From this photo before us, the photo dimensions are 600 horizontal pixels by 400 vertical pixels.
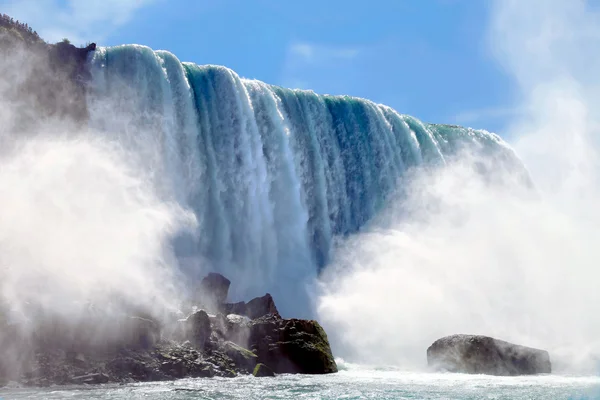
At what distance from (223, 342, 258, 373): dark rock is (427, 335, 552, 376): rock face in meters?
6.65

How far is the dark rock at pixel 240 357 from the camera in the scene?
1777cm

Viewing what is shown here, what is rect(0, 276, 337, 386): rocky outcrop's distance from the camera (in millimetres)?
14812

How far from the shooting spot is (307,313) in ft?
90.3

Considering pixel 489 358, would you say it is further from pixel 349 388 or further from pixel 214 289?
pixel 214 289

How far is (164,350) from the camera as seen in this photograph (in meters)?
16.7

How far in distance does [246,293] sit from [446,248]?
35.7ft

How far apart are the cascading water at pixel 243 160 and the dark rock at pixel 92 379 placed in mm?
9605

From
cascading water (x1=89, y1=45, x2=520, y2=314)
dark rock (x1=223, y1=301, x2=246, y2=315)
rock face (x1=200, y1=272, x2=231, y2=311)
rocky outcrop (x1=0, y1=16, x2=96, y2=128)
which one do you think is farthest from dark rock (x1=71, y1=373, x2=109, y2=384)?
rocky outcrop (x1=0, y1=16, x2=96, y2=128)

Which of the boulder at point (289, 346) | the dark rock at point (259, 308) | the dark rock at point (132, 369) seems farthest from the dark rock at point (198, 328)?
the dark rock at point (259, 308)

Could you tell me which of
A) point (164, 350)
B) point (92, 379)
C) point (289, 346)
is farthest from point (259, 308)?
point (92, 379)

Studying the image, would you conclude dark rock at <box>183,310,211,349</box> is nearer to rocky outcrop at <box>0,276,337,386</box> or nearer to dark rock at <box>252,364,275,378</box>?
rocky outcrop at <box>0,276,337,386</box>

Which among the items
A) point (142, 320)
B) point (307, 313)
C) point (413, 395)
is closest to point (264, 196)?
point (307, 313)

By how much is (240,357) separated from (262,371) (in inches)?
25.6

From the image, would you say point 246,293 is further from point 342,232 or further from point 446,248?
point 446,248
